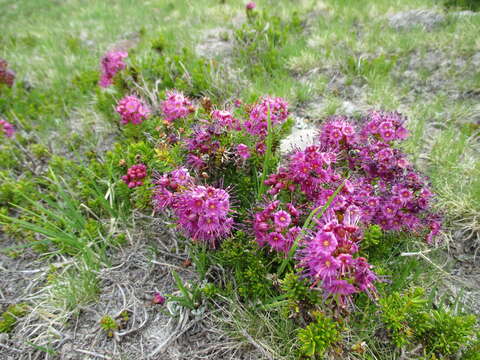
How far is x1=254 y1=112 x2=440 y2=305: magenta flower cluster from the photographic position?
1881mm

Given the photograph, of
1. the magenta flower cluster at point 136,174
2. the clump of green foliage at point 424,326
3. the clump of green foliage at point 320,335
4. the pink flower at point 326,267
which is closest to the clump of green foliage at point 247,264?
the clump of green foliage at point 320,335

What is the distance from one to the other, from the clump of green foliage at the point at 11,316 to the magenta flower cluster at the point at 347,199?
2.38 meters

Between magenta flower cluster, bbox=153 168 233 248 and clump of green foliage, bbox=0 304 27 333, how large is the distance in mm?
1756

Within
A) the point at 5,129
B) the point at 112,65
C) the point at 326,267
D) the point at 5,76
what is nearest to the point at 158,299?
the point at 326,267

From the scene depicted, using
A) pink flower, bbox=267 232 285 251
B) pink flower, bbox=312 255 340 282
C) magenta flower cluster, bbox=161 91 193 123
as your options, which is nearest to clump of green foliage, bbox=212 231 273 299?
pink flower, bbox=267 232 285 251

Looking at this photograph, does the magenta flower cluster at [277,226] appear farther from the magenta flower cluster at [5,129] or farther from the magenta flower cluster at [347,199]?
the magenta flower cluster at [5,129]

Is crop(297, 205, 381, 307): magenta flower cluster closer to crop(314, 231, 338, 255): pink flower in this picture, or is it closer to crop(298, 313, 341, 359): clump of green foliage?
crop(314, 231, 338, 255): pink flower

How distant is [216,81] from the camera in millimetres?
5000

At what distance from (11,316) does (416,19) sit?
7.82m

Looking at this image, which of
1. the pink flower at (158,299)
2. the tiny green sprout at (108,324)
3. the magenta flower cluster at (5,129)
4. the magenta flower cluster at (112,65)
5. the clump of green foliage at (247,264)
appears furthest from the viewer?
the magenta flower cluster at (112,65)

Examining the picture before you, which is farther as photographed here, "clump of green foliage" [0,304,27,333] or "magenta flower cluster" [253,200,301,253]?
"clump of green foliage" [0,304,27,333]

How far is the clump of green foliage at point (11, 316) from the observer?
9.31 feet

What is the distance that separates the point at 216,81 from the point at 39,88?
146 inches

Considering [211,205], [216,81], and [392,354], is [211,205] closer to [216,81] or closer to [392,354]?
[392,354]
